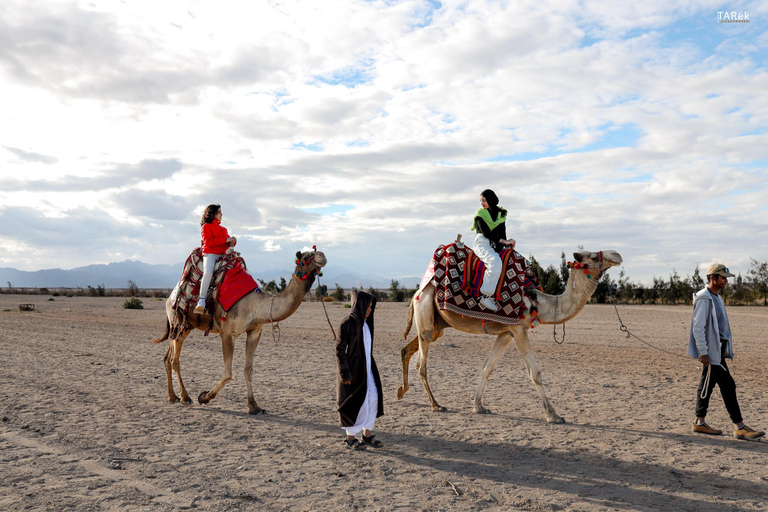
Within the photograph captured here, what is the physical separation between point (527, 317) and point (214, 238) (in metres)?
5.10

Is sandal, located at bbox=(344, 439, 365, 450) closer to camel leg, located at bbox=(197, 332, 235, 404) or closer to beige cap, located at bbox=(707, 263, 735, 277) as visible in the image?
camel leg, located at bbox=(197, 332, 235, 404)

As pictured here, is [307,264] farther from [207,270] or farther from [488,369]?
[488,369]

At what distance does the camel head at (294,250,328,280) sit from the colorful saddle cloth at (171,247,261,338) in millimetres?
1116

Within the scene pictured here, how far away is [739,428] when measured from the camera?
296 inches

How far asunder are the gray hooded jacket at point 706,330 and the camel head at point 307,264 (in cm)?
517

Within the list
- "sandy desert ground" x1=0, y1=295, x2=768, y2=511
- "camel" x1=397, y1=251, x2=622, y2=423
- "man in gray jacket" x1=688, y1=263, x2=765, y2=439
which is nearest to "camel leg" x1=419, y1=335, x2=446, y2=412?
"camel" x1=397, y1=251, x2=622, y2=423

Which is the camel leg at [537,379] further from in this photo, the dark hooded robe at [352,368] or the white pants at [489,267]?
the dark hooded robe at [352,368]

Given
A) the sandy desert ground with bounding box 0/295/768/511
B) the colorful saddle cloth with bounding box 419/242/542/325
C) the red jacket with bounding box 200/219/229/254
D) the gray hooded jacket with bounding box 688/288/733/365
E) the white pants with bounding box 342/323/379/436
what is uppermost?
the red jacket with bounding box 200/219/229/254

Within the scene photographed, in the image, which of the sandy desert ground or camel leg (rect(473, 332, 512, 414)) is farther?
camel leg (rect(473, 332, 512, 414))

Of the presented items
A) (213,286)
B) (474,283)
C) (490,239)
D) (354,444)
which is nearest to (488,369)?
(474,283)

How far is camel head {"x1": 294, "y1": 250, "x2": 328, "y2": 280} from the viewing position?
28.1 feet

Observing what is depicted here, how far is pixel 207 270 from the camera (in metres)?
9.29

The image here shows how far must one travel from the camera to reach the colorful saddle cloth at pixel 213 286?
9234 millimetres

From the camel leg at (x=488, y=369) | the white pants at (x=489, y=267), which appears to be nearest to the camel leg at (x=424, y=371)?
Result: the camel leg at (x=488, y=369)
